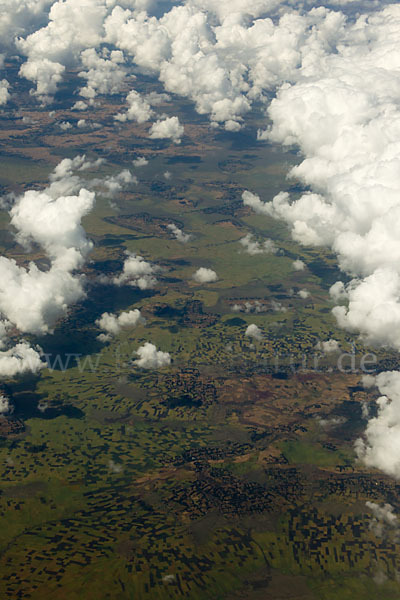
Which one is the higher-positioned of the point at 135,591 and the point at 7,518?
the point at 7,518

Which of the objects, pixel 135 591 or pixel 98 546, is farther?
pixel 98 546

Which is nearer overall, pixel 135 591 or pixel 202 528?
pixel 135 591

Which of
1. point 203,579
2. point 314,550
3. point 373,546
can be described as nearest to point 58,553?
point 203,579

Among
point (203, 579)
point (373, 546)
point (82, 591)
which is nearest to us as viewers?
point (82, 591)

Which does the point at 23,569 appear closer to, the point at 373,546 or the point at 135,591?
the point at 135,591

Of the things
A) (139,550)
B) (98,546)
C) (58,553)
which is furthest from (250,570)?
(58,553)

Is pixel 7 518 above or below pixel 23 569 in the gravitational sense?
above

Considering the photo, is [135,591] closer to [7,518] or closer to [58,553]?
[58,553]

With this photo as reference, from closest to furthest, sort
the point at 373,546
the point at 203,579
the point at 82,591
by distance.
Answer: the point at 82,591 → the point at 203,579 → the point at 373,546
